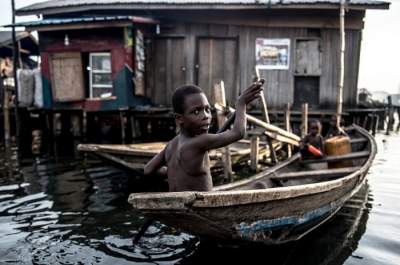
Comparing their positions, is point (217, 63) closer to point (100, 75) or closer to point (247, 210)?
point (100, 75)

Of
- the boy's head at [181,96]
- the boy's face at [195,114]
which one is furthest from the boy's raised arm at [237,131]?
the boy's head at [181,96]

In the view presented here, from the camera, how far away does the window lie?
1262 cm

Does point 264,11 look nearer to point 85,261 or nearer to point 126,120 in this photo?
point 126,120

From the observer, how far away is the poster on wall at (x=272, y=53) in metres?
12.7

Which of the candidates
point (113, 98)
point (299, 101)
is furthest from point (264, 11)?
point (113, 98)

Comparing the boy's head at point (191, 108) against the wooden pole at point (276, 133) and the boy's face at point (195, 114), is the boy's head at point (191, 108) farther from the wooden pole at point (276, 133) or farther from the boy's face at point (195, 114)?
the wooden pole at point (276, 133)

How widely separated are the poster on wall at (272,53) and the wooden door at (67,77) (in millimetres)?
6256

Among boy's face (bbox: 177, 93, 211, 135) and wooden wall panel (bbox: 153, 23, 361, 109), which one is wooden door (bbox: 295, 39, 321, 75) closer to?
wooden wall panel (bbox: 153, 23, 361, 109)

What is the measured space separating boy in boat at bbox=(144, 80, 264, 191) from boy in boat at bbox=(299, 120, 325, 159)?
383 cm

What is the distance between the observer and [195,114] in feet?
9.23

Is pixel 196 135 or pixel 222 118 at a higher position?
pixel 196 135

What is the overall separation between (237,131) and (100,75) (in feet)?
35.8

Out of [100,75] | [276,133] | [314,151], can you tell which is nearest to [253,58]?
[100,75]

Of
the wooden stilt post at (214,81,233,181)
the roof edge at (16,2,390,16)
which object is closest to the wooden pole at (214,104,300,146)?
the wooden stilt post at (214,81,233,181)
